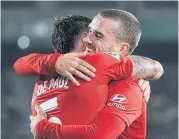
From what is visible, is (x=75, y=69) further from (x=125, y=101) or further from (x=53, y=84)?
(x=125, y=101)

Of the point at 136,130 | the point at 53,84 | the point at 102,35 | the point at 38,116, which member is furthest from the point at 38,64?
the point at 136,130

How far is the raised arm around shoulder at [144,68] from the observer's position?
Answer: 233 cm

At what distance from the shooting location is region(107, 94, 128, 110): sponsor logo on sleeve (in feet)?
6.97

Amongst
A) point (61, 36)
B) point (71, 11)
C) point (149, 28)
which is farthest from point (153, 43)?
point (61, 36)

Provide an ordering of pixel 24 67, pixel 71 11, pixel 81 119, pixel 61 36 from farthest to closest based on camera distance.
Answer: pixel 71 11
pixel 61 36
pixel 24 67
pixel 81 119

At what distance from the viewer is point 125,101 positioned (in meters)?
2.14

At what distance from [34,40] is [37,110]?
14.3 ft

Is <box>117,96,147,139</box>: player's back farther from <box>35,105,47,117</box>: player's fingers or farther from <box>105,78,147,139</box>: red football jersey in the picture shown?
<box>35,105,47,117</box>: player's fingers

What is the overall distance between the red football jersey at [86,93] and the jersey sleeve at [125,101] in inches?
1.2

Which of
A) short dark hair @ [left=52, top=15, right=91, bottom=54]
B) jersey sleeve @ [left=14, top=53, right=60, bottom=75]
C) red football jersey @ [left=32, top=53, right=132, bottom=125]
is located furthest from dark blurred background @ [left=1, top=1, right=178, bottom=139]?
red football jersey @ [left=32, top=53, right=132, bottom=125]

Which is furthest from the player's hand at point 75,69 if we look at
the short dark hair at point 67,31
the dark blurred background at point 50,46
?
the dark blurred background at point 50,46

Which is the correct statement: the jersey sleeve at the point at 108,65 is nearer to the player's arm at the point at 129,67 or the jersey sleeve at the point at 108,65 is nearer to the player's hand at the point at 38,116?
the player's arm at the point at 129,67

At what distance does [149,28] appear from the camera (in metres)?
6.54

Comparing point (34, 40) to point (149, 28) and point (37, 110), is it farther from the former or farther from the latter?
point (37, 110)
